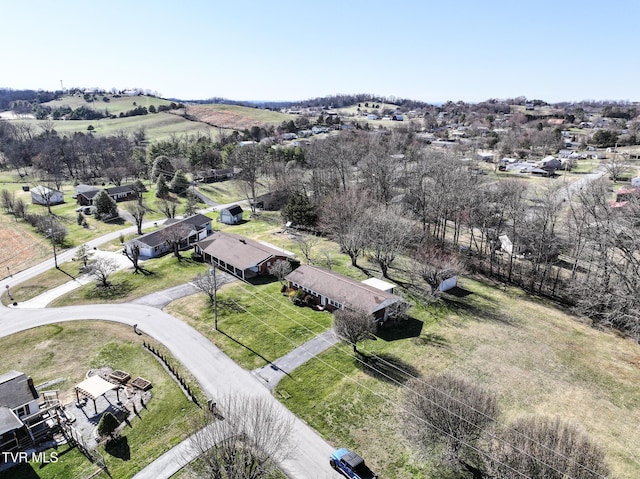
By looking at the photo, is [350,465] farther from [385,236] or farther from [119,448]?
[385,236]

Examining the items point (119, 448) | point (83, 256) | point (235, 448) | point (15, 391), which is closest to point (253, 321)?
point (119, 448)

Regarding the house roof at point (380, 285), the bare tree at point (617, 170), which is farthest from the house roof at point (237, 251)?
the bare tree at point (617, 170)

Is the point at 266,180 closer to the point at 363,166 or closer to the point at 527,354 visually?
the point at 363,166

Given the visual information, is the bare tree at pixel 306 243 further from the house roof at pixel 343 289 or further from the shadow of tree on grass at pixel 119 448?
the shadow of tree on grass at pixel 119 448

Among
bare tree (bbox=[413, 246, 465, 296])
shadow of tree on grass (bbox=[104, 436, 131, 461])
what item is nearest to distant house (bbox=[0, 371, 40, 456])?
shadow of tree on grass (bbox=[104, 436, 131, 461])

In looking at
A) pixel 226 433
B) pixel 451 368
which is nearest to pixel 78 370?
pixel 226 433
